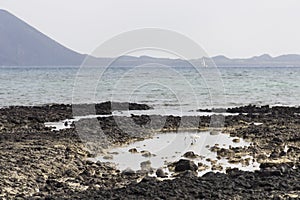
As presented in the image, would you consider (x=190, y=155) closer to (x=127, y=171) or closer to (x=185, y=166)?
(x=185, y=166)

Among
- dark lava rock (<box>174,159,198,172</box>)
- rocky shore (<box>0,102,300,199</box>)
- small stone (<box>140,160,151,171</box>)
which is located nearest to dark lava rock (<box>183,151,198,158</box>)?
rocky shore (<box>0,102,300,199</box>)

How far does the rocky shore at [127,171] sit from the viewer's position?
12.8m

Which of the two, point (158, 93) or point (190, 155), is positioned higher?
point (190, 155)

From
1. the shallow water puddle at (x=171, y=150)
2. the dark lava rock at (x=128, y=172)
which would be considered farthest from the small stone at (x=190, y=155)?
the dark lava rock at (x=128, y=172)

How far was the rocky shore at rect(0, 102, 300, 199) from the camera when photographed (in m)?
12.8

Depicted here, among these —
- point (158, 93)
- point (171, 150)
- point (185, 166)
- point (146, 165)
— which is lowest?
point (158, 93)

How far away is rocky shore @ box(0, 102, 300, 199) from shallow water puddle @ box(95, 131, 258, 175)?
1.87 feet

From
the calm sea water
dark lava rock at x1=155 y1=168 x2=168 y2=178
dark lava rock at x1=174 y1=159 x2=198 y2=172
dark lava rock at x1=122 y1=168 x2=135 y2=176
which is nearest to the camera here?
dark lava rock at x1=155 y1=168 x2=168 y2=178

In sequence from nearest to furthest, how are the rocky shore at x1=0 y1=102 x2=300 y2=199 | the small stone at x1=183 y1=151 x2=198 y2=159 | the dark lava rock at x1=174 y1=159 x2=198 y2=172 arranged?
the rocky shore at x1=0 y1=102 x2=300 y2=199
the dark lava rock at x1=174 y1=159 x2=198 y2=172
the small stone at x1=183 y1=151 x2=198 y2=159

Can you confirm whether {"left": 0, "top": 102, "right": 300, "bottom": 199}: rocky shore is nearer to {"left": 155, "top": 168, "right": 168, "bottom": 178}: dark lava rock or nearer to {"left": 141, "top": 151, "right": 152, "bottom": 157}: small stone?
{"left": 155, "top": 168, "right": 168, "bottom": 178}: dark lava rock

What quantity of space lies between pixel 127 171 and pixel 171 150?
199 inches

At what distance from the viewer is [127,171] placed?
1608 centimetres

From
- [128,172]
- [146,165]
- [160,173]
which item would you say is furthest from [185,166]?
[128,172]

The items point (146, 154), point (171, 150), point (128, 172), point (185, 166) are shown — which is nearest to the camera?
point (128, 172)
